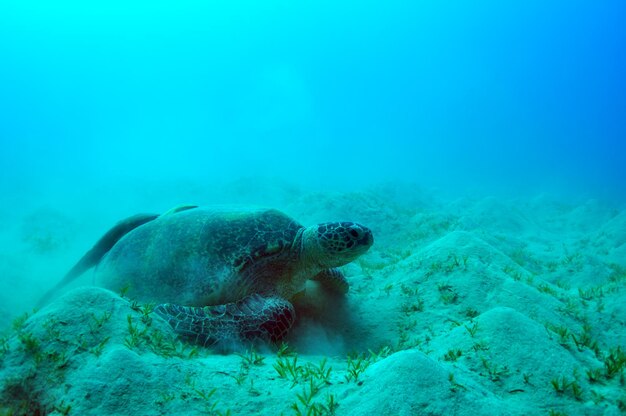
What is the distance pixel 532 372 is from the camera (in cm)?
197

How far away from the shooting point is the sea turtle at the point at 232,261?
10.6ft

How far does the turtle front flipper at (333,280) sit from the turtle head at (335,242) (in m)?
0.55

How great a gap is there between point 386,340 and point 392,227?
19.0 ft

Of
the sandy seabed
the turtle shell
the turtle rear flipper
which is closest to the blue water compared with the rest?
the turtle rear flipper

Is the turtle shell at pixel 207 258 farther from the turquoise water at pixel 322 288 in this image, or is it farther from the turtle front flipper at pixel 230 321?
the turtle front flipper at pixel 230 321

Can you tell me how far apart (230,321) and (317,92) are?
13621cm

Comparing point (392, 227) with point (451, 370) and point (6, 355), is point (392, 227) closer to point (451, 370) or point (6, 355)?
point (451, 370)

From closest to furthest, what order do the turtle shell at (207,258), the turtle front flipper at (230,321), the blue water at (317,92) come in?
the turtle front flipper at (230,321)
the turtle shell at (207,258)
the blue water at (317,92)

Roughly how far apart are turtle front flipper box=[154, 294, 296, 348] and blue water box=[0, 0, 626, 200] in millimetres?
21748

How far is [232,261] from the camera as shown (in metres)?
3.46

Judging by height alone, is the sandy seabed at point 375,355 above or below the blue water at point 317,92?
below

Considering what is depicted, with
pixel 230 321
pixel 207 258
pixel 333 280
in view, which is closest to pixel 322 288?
pixel 333 280

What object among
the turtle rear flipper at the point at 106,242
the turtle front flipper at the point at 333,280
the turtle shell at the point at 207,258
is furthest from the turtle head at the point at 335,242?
the turtle rear flipper at the point at 106,242

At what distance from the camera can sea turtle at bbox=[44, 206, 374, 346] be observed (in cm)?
324
